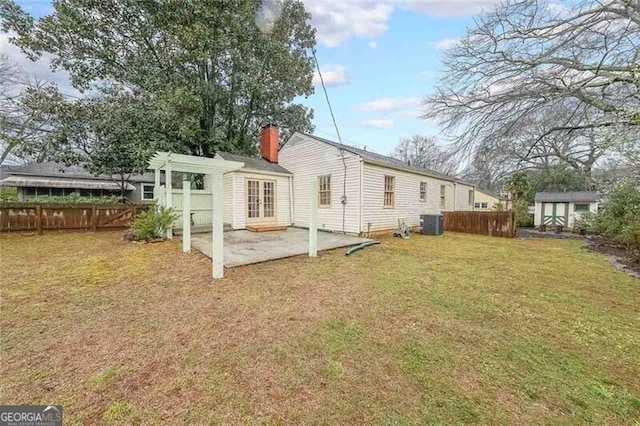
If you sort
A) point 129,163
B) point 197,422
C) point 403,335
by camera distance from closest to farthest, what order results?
point 197,422 → point 403,335 → point 129,163

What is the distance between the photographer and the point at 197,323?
3.26 meters

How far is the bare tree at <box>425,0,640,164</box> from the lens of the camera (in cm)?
738

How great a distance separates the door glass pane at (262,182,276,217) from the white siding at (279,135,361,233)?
106 centimetres

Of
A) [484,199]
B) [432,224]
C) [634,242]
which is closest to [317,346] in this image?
[634,242]

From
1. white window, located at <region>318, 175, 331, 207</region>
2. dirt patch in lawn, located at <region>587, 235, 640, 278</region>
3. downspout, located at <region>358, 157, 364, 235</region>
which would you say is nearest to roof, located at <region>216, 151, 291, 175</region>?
white window, located at <region>318, 175, 331, 207</region>

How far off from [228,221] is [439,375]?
9.76m

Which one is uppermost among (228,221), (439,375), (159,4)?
(159,4)

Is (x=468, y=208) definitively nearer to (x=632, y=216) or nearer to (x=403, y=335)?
(x=632, y=216)

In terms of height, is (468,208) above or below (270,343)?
above

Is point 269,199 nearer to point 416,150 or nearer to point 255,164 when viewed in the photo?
point 255,164

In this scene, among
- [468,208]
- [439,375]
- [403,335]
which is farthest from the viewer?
[468,208]

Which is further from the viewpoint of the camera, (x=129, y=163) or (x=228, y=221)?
(x=129, y=163)

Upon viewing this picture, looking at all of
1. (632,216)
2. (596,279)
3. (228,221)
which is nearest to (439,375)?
(596,279)

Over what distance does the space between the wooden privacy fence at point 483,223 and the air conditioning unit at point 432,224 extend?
6.16 ft
